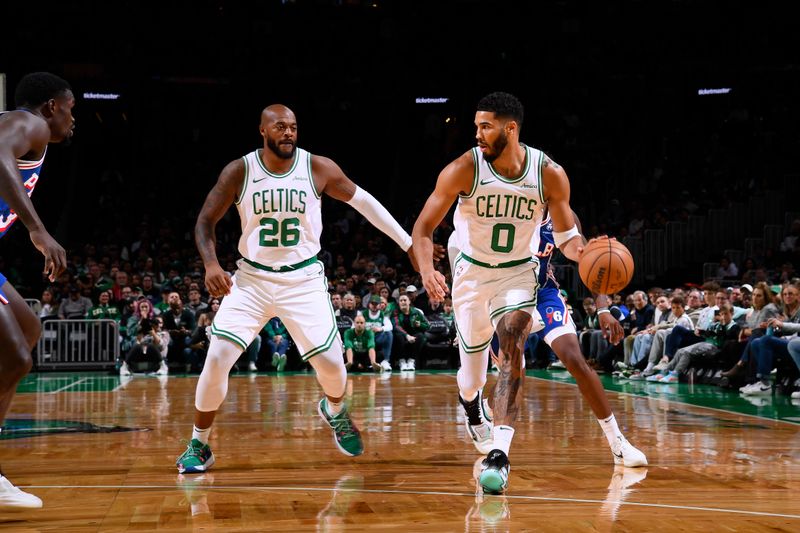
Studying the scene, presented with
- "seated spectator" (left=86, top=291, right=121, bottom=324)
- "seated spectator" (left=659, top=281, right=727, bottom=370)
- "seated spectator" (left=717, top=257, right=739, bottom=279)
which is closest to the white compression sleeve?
"seated spectator" (left=659, top=281, right=727, bottom=370)

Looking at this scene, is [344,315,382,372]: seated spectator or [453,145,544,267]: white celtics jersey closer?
[453,145,544,267]: white celtics jersey

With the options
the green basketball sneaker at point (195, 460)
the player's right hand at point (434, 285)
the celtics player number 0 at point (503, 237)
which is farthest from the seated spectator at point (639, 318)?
the green basketball sneaker at point (195, 460)

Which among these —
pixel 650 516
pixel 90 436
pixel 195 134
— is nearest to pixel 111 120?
pixel 195 134

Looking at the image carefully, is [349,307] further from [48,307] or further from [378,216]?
[378,216]

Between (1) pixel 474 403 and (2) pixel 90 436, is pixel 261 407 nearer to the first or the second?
(2) pixel 90 436

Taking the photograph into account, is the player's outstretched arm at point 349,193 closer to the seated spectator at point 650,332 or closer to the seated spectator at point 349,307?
the seated spectator at point 650,332

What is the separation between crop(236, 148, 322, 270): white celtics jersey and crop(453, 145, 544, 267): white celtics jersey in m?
0.96

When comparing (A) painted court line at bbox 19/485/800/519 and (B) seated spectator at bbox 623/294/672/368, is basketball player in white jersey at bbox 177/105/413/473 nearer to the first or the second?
(A) painted court line at bbox 19/485/800/519

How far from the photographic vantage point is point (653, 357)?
14.0 metres

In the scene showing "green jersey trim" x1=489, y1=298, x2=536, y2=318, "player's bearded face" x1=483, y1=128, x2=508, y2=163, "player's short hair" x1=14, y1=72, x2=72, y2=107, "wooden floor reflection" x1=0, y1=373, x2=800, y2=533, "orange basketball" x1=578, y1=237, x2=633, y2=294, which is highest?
"player's short hair" x1=14, y1=72, x2=72, y2=107

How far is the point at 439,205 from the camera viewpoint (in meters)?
5.73

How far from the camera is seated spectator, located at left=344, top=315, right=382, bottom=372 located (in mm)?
15812

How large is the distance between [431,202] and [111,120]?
22301 millimetres

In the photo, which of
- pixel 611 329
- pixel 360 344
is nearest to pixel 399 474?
pixel 611 329
